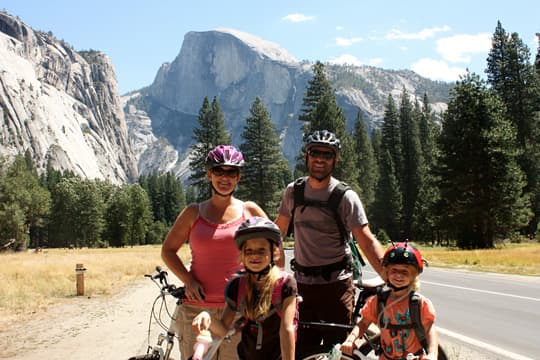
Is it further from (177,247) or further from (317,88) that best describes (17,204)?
(177,247)

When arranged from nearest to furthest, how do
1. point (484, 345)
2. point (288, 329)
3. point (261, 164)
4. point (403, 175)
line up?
point (288, 329), point (484, 345), point (261, 164), point (403, 175)

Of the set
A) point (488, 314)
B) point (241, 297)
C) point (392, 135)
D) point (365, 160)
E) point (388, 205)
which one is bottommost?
point (488, 314)

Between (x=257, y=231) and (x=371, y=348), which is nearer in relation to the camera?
(x=257, y=231)

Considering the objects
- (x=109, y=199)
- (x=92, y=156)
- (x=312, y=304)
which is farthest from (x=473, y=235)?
(x=92, y=156)

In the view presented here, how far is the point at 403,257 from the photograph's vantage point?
3.19m

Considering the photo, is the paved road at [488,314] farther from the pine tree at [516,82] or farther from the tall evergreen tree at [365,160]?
the tall evergreen tree at [365,160]

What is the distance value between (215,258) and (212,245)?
0.09 m

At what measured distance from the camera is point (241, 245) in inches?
114

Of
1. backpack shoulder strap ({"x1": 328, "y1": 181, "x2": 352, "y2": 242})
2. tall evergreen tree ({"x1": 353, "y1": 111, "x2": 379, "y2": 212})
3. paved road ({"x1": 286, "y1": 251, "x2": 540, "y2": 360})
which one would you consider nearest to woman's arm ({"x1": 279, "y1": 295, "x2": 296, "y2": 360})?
backpack shoulder strap ({"x1": 328, "y1": 181, "x2": 352, "y2": 242})

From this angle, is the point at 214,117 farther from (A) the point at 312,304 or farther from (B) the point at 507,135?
(A) the point at 312,304

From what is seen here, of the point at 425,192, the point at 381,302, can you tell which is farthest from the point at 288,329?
the point at 425,192

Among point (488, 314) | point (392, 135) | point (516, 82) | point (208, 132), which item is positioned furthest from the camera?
point (392, 135)

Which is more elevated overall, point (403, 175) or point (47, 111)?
point (47, 111)

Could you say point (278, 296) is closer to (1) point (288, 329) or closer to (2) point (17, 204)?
(1) point (288, 329)
